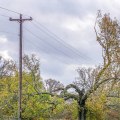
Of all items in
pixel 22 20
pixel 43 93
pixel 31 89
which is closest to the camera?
pixel 22 20

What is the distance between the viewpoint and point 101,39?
49.8 meters

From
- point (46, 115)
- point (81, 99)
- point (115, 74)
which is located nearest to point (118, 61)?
point (115, 74)

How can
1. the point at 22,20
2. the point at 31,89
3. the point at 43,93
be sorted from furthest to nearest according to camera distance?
the point at 31,89 → the point at 43,93 → the point at 22,20

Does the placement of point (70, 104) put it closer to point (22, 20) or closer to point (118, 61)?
point (118, 61)

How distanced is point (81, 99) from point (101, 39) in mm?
5877

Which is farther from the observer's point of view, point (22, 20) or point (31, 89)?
point (31, 89)

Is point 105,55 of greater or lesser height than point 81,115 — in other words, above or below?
above

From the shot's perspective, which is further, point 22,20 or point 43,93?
point 43,93

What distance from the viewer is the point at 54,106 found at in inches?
1948

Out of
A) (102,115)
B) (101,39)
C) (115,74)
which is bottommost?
(102,115)

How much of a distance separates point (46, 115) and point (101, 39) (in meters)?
8.81

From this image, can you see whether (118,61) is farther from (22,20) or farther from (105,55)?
(22,20)

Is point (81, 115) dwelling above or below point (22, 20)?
below

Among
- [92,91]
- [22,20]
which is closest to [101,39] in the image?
[92,91]
